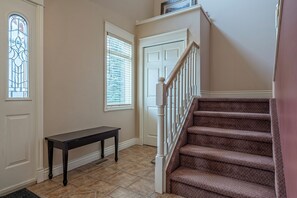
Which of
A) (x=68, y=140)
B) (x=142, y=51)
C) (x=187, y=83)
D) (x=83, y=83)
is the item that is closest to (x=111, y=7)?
(x=142, y=51)

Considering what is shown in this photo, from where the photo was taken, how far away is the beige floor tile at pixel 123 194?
76.5 inches

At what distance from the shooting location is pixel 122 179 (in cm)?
233

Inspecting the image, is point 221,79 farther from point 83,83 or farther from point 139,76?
point 83,83

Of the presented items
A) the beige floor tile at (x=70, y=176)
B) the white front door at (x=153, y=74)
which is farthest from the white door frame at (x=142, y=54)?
the beige floor tile at (x=70, y=176)

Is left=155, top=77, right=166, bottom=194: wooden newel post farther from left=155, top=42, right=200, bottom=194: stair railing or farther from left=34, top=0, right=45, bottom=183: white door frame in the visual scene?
left=34, top=0, right=45, bottom=183: white door frame

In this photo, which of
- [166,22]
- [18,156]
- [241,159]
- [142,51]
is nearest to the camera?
[241,159]

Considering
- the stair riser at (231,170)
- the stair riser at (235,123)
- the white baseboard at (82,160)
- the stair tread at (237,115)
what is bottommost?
the white baseboard at (82,160)

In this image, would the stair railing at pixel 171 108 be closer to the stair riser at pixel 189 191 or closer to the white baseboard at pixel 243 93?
the stair riser at pixel 189 191

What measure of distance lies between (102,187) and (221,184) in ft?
4.32

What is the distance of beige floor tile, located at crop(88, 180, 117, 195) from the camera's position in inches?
80.5

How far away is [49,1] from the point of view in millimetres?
2377

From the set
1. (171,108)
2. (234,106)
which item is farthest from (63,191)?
(234,106)

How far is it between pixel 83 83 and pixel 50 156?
114cm

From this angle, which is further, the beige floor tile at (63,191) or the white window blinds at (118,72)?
the white window blinds at (118,72)
